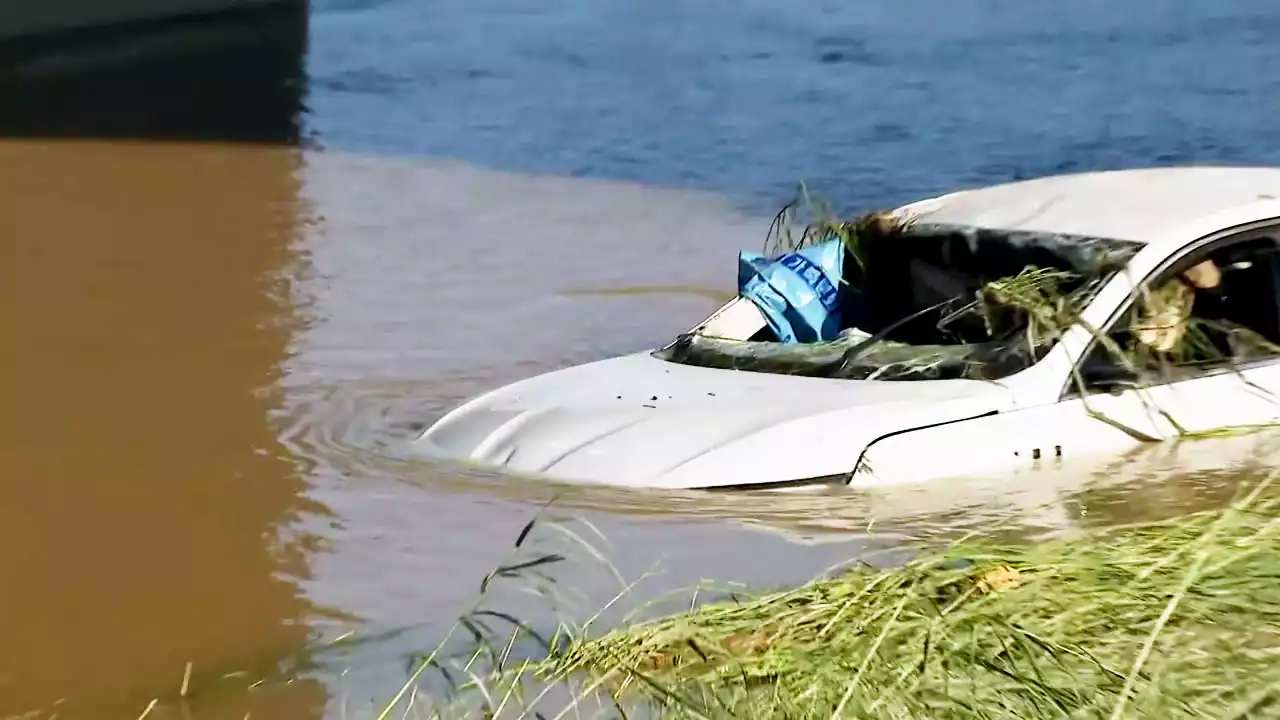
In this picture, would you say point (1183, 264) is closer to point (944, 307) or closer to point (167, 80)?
point (944, 307)

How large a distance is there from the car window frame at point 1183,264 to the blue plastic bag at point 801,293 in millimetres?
1195

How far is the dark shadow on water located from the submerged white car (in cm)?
1272

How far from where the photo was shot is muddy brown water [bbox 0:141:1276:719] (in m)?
5.31

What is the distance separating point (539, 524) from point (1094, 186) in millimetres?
2573

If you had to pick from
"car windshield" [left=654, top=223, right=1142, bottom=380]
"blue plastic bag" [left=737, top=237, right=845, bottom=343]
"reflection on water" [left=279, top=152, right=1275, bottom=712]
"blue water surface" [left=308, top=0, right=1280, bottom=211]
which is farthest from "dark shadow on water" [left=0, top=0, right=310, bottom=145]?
"car windshield" [left=654, top=223, right=1142, bottom=380]

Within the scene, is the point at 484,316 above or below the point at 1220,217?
below

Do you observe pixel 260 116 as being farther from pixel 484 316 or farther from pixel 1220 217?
pixel 1220 217

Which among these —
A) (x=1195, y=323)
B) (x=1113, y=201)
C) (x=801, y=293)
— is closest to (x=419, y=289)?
(x=801, y=293)

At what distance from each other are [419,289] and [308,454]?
13.2ft

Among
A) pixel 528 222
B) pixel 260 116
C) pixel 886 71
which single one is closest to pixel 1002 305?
pixel 528 222

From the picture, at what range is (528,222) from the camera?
13945mm

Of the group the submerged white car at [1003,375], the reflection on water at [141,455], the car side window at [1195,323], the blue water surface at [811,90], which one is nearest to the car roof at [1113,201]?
the submerged white car at [1003,375]

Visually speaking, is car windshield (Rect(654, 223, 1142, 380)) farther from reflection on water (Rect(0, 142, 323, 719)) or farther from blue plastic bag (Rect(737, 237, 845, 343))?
reflection on water (Rect(0, 142, 323, 719))

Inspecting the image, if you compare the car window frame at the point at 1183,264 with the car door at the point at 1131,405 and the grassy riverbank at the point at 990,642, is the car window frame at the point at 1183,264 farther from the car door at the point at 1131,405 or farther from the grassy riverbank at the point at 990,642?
the grassy riverbank at the point at 990,642
